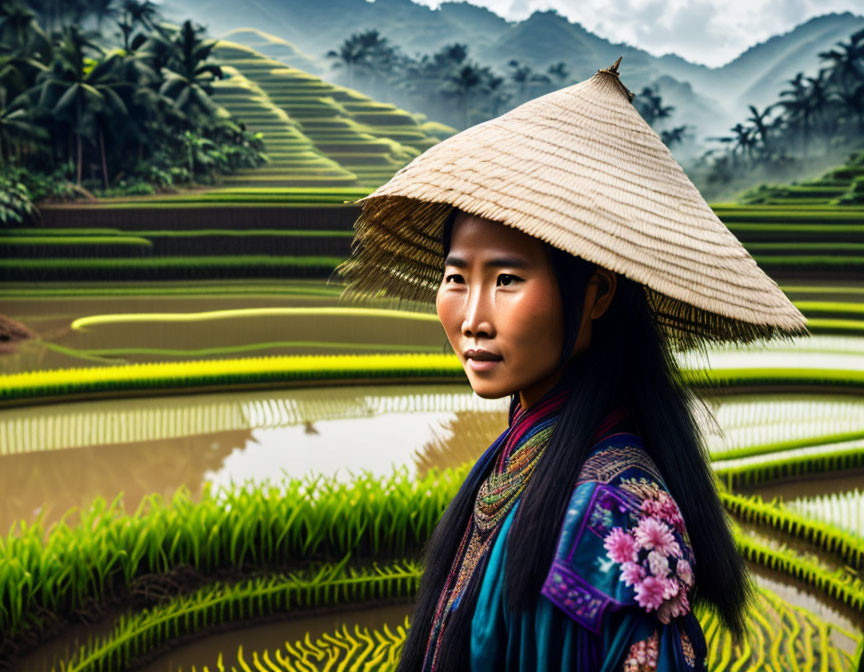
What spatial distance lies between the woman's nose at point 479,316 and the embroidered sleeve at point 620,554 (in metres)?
0.20

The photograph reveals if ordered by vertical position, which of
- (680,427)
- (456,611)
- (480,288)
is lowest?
(456,611)

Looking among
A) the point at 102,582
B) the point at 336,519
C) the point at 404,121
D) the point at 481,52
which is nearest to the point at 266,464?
the point at 336,519

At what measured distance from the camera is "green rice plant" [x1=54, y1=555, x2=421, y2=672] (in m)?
2.22

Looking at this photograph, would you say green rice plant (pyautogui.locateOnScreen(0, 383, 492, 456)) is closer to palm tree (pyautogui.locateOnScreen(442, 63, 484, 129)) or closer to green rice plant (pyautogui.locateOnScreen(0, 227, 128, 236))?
green rice plant (pyautogui.locateOnScreen(0, 227, 128, 236))

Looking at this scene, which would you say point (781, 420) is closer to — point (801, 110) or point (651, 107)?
point (801, 110)

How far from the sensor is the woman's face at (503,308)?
2.77 feet

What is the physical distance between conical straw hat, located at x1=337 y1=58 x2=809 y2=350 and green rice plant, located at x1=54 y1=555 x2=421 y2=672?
1.91 m

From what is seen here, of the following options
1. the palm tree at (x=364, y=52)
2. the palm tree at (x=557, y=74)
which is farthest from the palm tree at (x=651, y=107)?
the palm tree at (x=364, y=52)

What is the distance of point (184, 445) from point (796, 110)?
18.6m

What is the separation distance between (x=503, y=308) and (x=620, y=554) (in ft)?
0.96

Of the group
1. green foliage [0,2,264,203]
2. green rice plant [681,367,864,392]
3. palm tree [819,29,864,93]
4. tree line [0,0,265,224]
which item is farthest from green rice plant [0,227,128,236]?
palm tree [819,29,864,93]

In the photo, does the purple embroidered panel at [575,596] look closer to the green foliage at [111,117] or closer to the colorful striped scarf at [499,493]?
the colorful striped scarf at [499,493]

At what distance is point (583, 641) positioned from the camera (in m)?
0.73

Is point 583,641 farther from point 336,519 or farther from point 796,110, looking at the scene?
point 796,110
